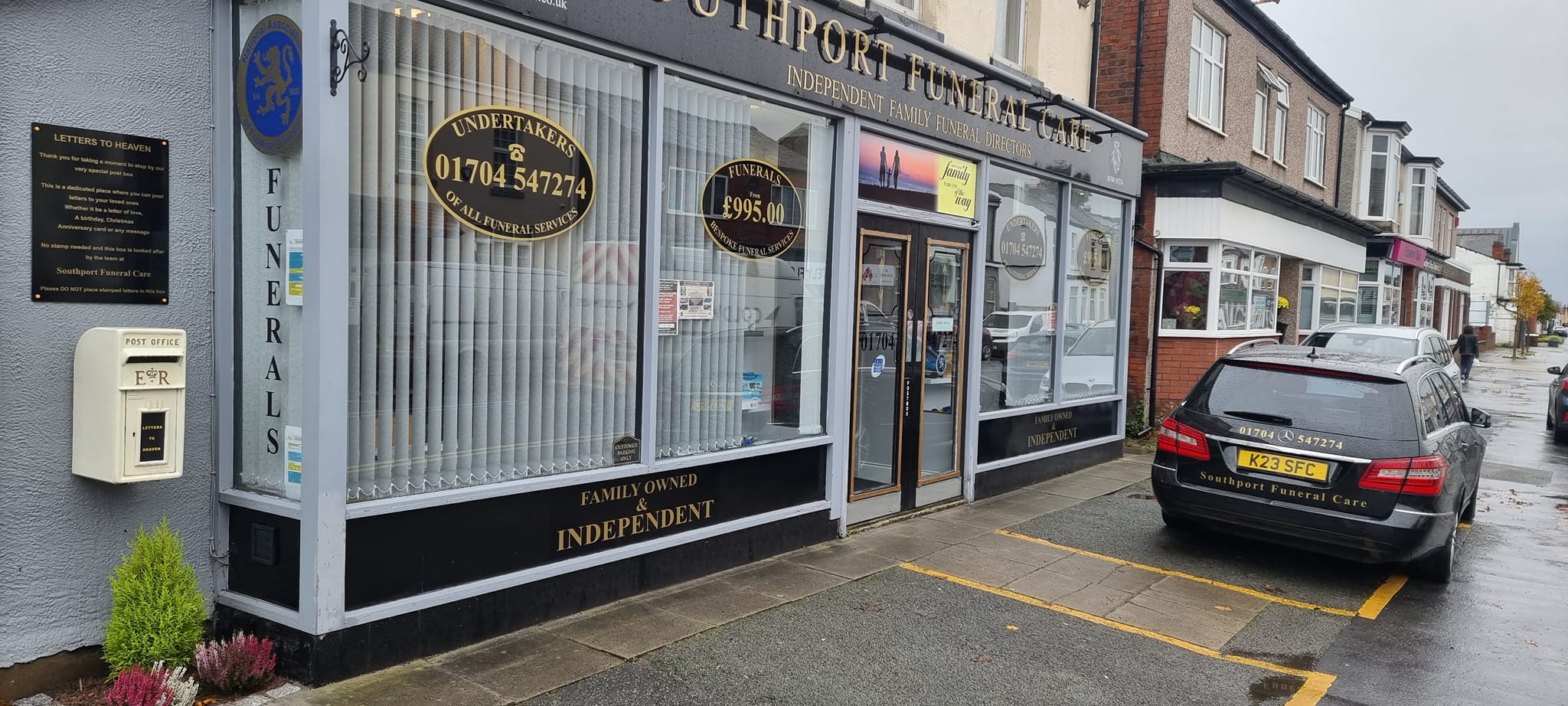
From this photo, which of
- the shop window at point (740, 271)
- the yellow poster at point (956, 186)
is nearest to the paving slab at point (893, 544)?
the shop window at point (740, 271)

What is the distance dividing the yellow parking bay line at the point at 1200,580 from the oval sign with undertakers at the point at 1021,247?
281cm

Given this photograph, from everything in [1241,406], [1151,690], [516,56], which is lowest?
[1151,690]

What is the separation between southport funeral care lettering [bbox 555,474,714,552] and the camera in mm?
5297

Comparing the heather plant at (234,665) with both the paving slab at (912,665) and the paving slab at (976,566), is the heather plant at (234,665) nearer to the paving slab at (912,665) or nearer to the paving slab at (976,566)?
the paving slab at (912,665)

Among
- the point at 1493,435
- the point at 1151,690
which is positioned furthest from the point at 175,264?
the point at 1493,435

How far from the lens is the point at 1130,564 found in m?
7.00

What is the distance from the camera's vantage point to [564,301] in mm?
5289

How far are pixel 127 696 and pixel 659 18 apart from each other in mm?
4092

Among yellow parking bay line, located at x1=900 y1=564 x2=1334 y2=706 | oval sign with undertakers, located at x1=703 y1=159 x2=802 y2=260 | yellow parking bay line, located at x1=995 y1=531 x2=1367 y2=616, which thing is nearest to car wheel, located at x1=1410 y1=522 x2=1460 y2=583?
yellow parking bay line, located at x1=995 y1=531 x2=1367 y2=616

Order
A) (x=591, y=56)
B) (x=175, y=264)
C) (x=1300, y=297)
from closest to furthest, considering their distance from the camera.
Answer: (x=175, y=264)
(x=591, y=56)
(x=1300, y=297)

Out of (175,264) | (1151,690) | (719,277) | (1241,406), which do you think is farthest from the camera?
(1241,406)

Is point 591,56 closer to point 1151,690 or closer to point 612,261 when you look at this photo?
point 612,261

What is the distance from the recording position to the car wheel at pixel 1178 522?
281 inches

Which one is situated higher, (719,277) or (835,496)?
(719,277)
